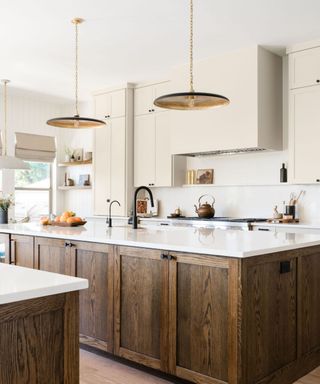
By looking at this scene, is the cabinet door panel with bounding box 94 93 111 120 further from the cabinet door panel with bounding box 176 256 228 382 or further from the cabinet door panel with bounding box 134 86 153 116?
the cabinet door panel with bounding box 176 256 228 382

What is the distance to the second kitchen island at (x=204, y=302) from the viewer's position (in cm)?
248

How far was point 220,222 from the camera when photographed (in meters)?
5.30

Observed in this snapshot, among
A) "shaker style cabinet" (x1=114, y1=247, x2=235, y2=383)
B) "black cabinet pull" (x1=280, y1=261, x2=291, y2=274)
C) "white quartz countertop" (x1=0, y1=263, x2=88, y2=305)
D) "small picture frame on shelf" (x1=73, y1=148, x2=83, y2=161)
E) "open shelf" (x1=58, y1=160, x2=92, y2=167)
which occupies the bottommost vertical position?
"shaker style cabinet" (x1=114, y1=247, x2=235, y2=383)

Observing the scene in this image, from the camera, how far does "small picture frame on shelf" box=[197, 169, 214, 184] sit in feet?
20.1

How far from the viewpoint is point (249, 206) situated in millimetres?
5742

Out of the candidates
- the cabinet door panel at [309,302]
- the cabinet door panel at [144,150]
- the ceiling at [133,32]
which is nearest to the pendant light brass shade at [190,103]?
the ceiling at [133,32]

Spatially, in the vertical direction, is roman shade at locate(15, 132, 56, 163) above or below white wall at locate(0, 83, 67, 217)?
below

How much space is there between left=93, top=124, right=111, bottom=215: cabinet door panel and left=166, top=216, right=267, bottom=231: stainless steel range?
58.7 inches

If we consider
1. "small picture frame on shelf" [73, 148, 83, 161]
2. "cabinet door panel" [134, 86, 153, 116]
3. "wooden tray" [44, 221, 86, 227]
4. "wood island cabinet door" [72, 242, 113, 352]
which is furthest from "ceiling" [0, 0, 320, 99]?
"wood island cabinet door" [72, 242, 113, 352]

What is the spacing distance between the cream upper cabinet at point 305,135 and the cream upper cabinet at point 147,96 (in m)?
1.97

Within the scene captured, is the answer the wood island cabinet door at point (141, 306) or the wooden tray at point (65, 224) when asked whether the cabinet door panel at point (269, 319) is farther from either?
the wooden tray at point (65, 224)

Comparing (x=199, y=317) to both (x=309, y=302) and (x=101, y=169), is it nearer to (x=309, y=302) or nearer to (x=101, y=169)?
(x=309, y=302)

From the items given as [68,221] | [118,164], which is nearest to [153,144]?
[118,164]

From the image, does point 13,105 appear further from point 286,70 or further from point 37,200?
point 286,70
